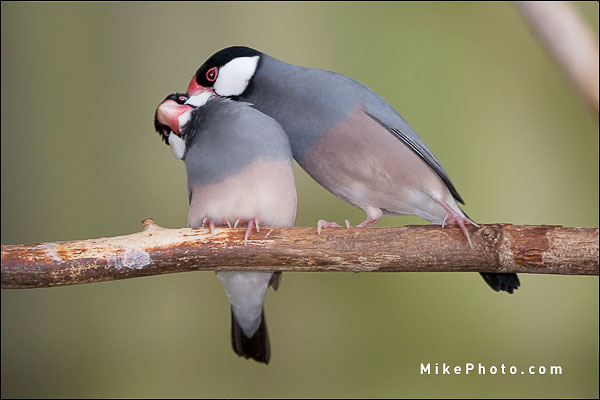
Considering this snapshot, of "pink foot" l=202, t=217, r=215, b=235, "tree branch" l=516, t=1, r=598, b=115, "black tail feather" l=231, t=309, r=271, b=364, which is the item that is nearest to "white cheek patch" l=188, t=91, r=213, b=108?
"pink foot" l=202, t=217, r=215, b=235

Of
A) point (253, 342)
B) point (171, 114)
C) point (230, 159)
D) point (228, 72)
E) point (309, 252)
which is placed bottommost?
point (253, 342)

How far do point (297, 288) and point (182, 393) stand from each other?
1.63ft

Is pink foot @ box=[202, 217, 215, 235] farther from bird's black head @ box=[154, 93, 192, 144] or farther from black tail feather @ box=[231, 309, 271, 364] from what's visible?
black tail feather @ box=[231, 309, 271, 364]

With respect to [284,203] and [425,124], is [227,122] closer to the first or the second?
[284,203]

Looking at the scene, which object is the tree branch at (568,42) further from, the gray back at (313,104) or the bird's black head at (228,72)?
the bird's black head at (228,72)

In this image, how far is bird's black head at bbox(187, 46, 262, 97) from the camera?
1356 mm

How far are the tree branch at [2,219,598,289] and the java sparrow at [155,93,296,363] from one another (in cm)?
9

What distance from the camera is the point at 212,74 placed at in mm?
1372

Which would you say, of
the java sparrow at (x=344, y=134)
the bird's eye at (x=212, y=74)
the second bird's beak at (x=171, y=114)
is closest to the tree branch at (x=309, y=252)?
the java sparrow at (x=344, y=134)

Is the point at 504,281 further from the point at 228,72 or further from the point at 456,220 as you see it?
the point at 228,72

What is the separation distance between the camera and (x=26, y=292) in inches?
81.0

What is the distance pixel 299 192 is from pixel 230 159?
0.74m

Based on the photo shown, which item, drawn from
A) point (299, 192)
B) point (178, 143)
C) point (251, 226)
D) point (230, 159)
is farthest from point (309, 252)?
point (299, 192)

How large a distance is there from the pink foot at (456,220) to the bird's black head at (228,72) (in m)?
0.50
